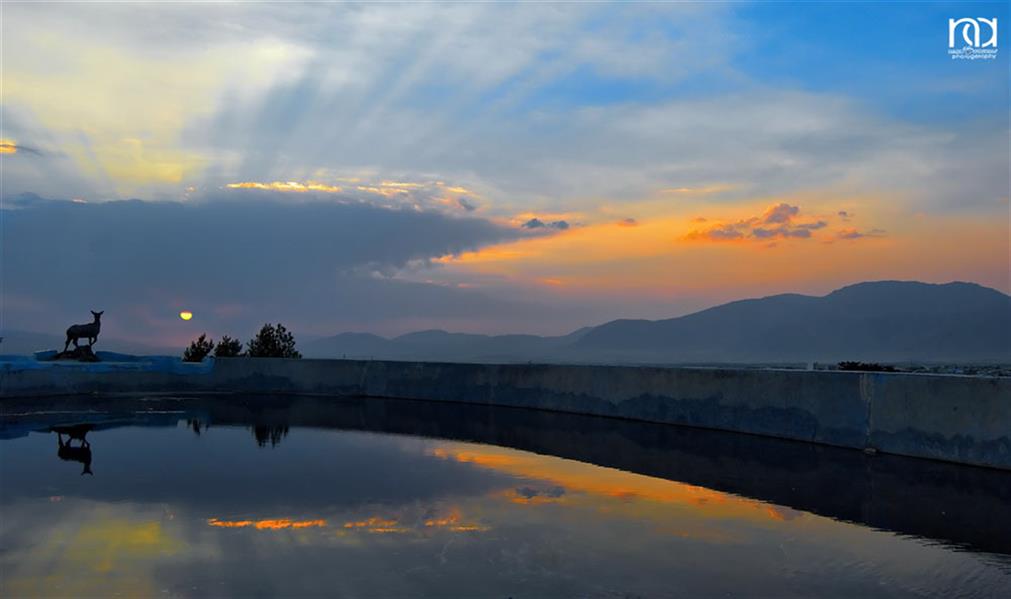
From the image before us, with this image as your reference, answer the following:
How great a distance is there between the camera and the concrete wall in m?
11.1

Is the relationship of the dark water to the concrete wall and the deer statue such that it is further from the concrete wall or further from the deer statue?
the deer statue

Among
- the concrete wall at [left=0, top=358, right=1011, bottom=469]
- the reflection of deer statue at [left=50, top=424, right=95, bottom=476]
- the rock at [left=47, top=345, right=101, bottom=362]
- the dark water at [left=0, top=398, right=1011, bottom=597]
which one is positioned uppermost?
the rock at [left=47, top=345, right=101, bottom=362]

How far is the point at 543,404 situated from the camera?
19.0 metres

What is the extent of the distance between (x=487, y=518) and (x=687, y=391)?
867 cm

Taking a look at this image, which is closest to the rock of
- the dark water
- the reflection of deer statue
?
the reflection of deer statue

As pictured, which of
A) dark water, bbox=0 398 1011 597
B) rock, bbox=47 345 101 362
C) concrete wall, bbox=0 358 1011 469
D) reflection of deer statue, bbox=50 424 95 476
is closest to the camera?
dark water, bbox=0 398 1011 597

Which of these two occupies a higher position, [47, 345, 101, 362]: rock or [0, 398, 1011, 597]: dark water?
[47, 345, 101, 362]: rock

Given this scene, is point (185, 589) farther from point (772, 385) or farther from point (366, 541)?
point (772, 385)

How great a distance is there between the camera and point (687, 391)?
1555 centimetres

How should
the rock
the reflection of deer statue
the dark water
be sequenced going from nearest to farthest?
the dark water
the reflection of deer statue
the rock

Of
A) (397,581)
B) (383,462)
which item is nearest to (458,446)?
(383,462)

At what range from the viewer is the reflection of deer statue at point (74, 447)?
11.2 metres

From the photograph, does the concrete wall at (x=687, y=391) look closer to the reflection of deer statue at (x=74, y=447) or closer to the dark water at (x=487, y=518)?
the dark water at (x=487, y=518)

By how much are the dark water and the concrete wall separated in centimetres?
52
